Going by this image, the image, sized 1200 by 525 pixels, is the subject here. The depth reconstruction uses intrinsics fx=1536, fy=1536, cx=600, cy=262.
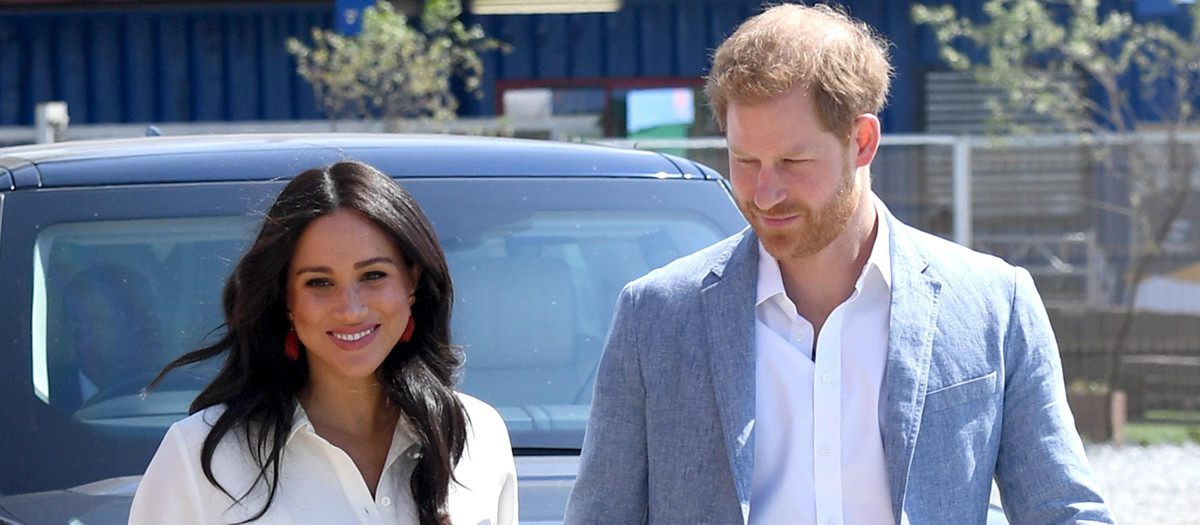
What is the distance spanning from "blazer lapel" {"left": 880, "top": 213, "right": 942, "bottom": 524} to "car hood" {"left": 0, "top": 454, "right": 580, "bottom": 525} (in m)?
0.78

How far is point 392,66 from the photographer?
11391 millimetres

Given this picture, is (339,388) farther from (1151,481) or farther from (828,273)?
(1151,481)

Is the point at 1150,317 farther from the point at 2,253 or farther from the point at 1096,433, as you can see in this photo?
the point at 2,253

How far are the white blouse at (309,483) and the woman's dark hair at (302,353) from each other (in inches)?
1.1

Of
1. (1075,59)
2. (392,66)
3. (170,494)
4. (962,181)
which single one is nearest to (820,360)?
(170,494)

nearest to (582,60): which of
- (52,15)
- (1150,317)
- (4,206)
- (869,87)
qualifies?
(52,15)

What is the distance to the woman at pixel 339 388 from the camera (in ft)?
7.81

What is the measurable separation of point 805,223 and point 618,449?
1.53 feet

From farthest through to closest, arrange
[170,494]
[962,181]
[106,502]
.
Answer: [962,181]
[106,502]
[170,494]

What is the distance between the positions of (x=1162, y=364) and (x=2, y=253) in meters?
8.45

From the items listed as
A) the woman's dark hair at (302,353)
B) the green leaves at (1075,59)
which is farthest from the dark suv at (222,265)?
the green leaves at (1075,59)

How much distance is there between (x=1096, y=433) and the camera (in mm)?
9781

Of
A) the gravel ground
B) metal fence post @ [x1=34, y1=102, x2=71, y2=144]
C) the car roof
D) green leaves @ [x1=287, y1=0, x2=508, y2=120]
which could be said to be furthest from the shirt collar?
green leaves @ [x1=287, y1=0, x2=508, y2=120]

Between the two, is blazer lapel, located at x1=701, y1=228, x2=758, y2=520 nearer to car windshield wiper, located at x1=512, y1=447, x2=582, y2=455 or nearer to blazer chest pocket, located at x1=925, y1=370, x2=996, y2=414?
blazer chest pocket, located at x1=925, y1=370, x2=996, y2=414
